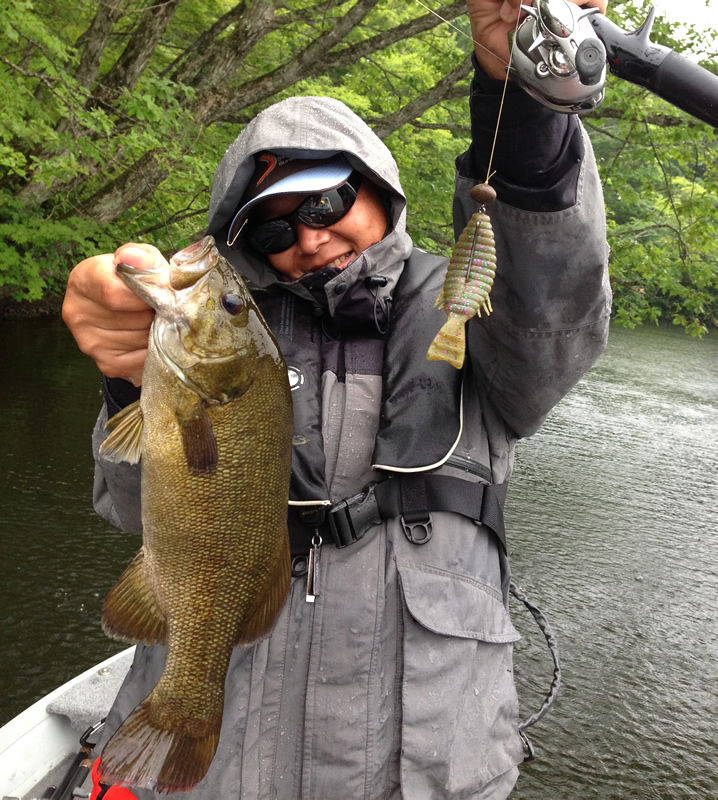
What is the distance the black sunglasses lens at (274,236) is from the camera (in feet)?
8.07

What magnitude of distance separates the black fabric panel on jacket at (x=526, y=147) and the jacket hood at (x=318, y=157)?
1.87 feet

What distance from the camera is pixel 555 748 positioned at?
5965 millimetres

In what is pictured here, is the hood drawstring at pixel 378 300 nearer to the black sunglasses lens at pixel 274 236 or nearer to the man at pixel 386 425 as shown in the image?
the man at pixel 386 425

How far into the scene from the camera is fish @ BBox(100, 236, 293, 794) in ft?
6.33

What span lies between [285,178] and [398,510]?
1.11 metres

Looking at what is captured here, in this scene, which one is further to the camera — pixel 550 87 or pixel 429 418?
pixel 429 418

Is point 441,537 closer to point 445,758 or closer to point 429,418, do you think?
point 429,418

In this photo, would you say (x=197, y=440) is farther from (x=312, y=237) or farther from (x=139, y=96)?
(x=139, y=96)

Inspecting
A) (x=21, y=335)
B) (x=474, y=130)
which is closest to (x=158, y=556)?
(x=474, y=130)

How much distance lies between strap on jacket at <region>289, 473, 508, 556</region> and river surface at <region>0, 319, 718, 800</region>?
4193 millimetres

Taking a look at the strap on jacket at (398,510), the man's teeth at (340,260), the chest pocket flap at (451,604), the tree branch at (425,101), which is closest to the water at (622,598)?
the chest pocket flap at (451,604)

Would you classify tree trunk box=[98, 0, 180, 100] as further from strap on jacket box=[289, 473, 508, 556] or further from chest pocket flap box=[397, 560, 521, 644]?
chest pocket flap box=[397, 560, 521, 644]

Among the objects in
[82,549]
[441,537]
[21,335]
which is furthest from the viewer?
[21,335]

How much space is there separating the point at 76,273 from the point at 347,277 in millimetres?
821
